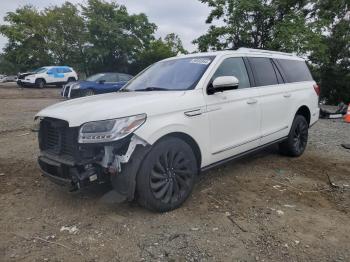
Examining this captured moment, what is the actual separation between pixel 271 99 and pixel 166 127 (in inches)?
89.2

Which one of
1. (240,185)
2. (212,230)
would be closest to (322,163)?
(240,185)

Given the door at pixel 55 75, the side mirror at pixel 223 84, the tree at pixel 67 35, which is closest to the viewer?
the side mirror at pixel 223 84

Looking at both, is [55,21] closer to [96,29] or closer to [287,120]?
[96,29]

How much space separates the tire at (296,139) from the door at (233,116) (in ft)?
4.12

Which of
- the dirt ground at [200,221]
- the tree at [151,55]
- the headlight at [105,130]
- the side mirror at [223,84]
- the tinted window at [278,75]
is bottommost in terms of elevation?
the dirt ground at [200,221]

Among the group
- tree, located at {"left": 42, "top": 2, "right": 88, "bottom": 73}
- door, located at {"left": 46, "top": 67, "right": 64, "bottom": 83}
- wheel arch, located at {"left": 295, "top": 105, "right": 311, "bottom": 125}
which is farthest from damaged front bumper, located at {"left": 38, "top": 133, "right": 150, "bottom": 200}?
tree, located at {"left": 42, "top": 2, "right": 88, "bottom": 73}

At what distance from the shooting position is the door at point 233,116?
407cm

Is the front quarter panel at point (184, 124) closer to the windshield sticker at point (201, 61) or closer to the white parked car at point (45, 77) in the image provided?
the windshield sticker at point (201, 61)

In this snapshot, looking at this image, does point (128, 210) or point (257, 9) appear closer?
point (128, 210)

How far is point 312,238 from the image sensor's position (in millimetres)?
3195

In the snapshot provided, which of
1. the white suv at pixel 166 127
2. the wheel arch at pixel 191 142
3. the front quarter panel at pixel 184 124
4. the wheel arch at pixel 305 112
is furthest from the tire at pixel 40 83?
the wheel arch at pixel 191 142

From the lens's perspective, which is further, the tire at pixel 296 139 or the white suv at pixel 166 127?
the tire at pixel 296 139

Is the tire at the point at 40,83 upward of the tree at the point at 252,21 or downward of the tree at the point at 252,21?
downward

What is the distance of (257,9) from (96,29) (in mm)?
13984
